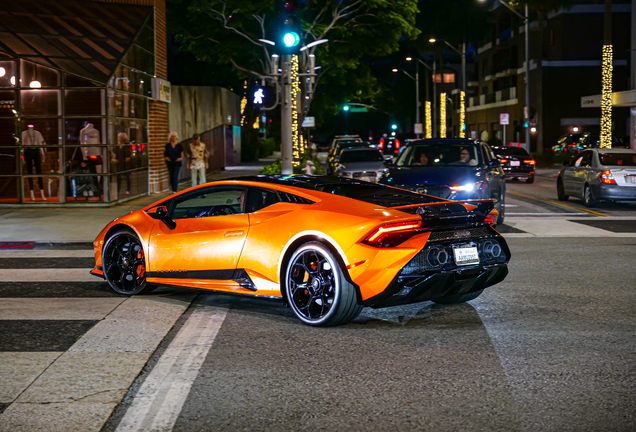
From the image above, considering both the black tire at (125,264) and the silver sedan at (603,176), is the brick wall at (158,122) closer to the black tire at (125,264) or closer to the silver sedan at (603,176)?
the silver sedan at (603,176)

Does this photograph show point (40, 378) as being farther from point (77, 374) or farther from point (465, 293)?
point (465, 293)

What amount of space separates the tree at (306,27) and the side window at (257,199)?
84.8 feet

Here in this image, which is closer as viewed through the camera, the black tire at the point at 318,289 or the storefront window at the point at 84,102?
the black tire at the point at 318,289

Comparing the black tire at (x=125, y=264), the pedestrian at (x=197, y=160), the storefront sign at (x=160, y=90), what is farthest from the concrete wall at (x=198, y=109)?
the black tire at (x=125, y=264)

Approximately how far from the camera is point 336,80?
169 feet

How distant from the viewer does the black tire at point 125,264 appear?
29.3 ft

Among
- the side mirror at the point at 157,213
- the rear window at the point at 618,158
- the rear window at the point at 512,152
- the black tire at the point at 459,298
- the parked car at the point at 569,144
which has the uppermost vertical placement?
the parked car at the point at 569,144

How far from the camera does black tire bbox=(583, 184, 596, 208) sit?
2036cm

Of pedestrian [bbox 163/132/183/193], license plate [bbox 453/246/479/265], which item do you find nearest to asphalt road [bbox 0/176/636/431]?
license plate [bbox 453/246/479/265]

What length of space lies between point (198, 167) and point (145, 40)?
158 inches

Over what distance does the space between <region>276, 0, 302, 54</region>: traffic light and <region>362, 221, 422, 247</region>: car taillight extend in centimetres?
755

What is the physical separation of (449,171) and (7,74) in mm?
11219

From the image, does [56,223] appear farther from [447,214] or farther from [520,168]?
[520,168]

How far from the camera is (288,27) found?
13914 mm
